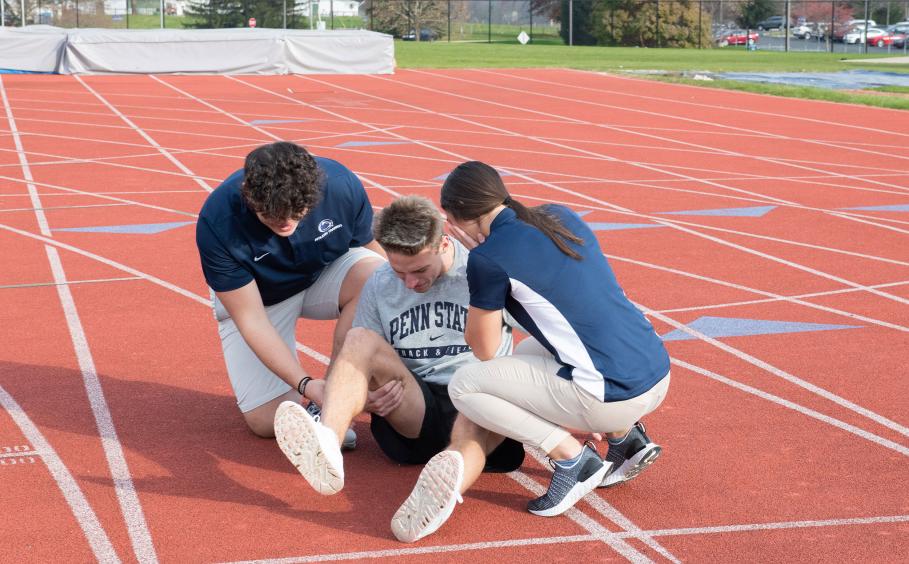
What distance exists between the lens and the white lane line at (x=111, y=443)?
15.0 feet

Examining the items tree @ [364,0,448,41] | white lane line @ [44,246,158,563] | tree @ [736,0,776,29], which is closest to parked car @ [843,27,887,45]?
tree @ [736,0,776,29]

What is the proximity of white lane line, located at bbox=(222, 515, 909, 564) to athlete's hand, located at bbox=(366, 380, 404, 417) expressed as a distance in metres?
0.68

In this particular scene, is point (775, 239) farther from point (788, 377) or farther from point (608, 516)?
point (608, 516)

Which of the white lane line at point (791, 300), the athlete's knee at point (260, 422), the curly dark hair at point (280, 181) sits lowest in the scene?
the athlete's knee at point (260, 422)

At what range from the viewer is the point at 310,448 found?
440 centimetres

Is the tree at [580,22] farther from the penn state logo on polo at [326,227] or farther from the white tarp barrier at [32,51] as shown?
the penn state logo on polo at [326,227]

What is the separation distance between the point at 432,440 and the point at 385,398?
1.38 ft

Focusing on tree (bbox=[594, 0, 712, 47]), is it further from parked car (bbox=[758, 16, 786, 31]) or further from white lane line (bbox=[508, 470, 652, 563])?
white lane line (bbox=[508, 470, 652, 563])

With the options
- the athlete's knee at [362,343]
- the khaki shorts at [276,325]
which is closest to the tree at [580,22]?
the khaki shorts at [276,325]

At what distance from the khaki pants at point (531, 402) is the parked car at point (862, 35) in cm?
5334

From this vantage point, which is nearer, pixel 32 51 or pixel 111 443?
pixel 111 443

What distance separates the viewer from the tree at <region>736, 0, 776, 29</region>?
63.7 meters

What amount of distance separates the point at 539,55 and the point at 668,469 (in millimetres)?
40698

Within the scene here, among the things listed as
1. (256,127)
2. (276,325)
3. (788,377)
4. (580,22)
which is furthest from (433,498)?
(580,22)
